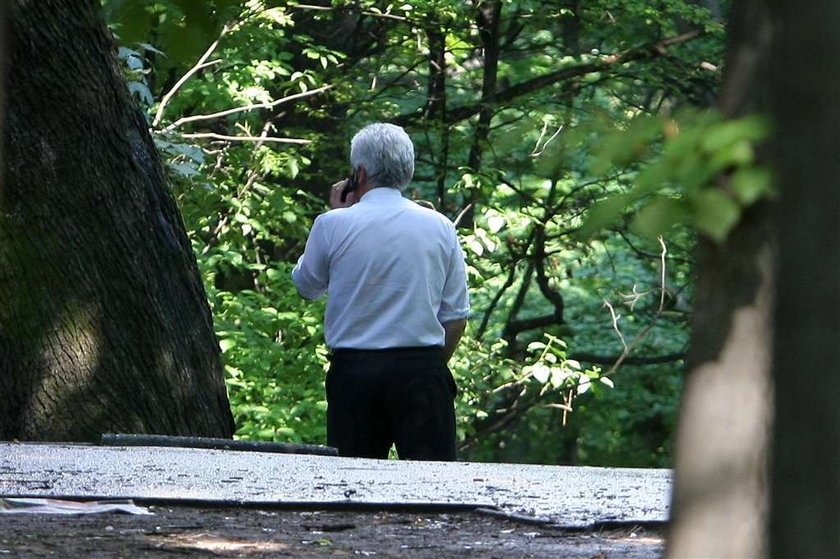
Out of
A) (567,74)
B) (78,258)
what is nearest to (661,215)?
(78,258)

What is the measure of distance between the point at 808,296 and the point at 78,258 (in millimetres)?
4988

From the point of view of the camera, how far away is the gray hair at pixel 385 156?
21.1 feet

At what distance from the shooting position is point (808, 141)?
231 centimetres

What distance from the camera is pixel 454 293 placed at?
6.48 m

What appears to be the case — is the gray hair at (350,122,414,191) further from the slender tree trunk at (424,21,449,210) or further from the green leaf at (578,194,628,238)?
the slender tree trunk at (424,21,449,210)

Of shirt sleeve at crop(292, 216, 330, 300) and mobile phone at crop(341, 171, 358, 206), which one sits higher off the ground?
mobile phone at crop(341, 171, 358, 206)

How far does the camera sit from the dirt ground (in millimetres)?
3704

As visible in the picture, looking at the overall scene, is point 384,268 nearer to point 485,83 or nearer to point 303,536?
point 303,536

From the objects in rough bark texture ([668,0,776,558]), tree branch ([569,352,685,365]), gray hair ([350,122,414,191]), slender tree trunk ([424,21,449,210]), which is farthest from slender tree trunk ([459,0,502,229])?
rough bark texture ([668,0,776,558])

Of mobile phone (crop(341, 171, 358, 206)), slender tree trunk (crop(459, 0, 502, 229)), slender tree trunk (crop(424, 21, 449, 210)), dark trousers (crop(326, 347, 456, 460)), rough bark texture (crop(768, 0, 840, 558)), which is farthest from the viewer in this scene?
slender tree trunk (crop(424, 21, 449, 210))

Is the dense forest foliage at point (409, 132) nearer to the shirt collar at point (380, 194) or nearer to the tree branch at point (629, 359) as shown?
the tree branch at point (629, 359)

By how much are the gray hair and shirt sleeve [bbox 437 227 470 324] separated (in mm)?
304

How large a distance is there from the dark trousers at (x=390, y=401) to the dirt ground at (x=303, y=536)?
171 cm

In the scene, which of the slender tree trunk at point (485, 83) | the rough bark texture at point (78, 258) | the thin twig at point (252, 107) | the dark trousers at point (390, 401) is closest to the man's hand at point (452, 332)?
the dark trousers at point (390, 401)
